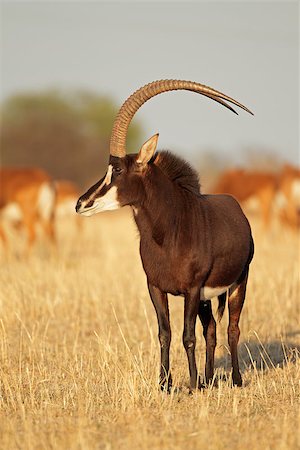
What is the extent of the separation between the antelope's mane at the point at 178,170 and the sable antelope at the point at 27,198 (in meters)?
12.2

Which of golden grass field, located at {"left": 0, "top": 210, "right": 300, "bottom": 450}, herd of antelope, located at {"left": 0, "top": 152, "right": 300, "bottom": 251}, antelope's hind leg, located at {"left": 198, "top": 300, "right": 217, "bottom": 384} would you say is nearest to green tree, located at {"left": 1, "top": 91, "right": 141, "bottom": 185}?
herd of antelope, located at {"left": 0, "top": 152, "right": 300, "bottom": 251}

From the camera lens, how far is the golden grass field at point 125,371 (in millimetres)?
5758

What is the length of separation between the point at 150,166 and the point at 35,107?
204 ft

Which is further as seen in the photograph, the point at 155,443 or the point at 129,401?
the point at 129,401

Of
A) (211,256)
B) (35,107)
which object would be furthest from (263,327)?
(35,107)

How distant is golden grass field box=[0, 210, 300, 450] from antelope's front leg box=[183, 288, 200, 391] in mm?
202

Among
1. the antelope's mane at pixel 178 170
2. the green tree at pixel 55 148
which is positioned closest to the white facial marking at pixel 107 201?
the antelope's mane at pixel 178 170

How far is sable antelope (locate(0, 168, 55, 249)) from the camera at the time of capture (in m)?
19.5

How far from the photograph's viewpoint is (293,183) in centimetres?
2541

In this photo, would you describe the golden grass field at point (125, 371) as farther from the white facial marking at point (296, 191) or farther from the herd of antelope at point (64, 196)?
the white facial marking at point (296, 191)

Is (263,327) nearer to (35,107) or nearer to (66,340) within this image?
(66,340)

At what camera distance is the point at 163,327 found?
7.20m

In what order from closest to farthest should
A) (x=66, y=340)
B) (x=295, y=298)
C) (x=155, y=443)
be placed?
(x=155, y=443)
(x=66, y=340)
(x=295, y=298)

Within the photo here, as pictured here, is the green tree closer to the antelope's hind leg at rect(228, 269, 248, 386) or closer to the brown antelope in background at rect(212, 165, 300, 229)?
the brown antelope in background at rect(212, 165, 300, 229)
